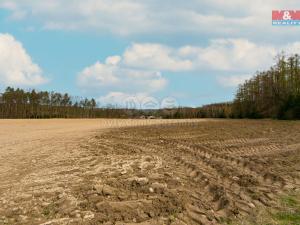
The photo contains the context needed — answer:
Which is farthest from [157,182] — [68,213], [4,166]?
[4,166]

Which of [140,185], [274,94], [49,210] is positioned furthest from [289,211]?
[274,94]

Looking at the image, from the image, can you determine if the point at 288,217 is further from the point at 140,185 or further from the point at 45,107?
the point at 45,107

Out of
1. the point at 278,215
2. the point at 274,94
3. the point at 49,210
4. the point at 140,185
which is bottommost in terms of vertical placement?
the point at 278,215

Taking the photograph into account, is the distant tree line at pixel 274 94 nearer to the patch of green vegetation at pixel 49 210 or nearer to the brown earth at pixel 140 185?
the brown earth at pixel 140 185

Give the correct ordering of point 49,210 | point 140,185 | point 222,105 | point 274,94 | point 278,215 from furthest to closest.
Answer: point 222,105
point 274,94
point 140,185
point 278,215
point 49,210

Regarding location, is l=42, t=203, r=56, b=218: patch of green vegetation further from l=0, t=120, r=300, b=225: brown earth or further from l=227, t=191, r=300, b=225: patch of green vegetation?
l=227, t=191, r=300, b=225: patch of green vegetation

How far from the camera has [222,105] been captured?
7675 cm

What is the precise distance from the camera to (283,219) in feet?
25.6

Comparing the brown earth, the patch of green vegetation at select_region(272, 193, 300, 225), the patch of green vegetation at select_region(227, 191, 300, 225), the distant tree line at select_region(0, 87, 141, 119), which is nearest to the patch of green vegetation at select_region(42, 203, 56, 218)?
the brown earth

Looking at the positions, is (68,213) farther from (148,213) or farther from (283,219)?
(283,219)

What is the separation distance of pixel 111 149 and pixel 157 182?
690cm

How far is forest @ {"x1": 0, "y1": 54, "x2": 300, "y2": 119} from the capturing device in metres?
61.8

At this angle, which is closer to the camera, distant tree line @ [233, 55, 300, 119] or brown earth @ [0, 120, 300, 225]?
brown earth @ [0, 120, 300, 225]

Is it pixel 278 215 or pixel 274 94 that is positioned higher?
pixel 274 94
